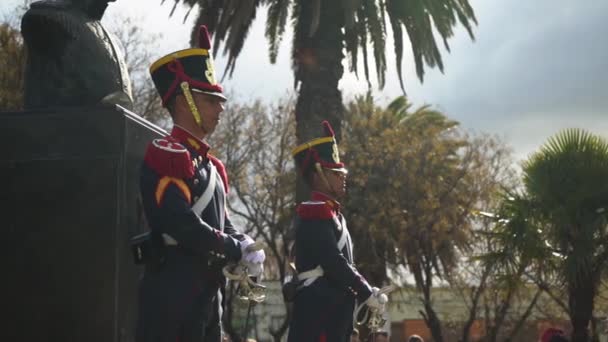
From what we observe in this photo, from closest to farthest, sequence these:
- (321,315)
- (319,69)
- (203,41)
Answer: (203,41) → (321,315) → (319,69)

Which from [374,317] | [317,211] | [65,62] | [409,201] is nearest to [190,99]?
[65,62]

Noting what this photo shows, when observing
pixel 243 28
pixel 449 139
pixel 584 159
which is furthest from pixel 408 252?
pixel 584 159

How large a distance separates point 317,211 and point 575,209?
1018cm

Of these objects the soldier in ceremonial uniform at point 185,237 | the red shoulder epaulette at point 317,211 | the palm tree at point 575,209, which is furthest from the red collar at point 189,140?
the palm tree at point 575,209

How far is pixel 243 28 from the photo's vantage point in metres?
20.0

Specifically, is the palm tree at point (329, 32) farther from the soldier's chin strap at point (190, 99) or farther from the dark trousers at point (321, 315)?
the soldier's chin strap at point (190, 99)

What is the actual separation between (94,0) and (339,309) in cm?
260

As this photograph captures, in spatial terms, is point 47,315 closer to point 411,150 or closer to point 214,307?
point 214,307

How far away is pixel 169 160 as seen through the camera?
426 centimetres

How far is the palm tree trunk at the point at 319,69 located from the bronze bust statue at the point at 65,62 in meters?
12.0

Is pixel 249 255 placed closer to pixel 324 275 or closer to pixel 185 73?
pixel 185 73

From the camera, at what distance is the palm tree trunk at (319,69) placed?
17.3 metres

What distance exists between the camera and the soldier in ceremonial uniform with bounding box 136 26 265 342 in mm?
4195

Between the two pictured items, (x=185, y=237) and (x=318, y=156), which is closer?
(x=185, y=237)
